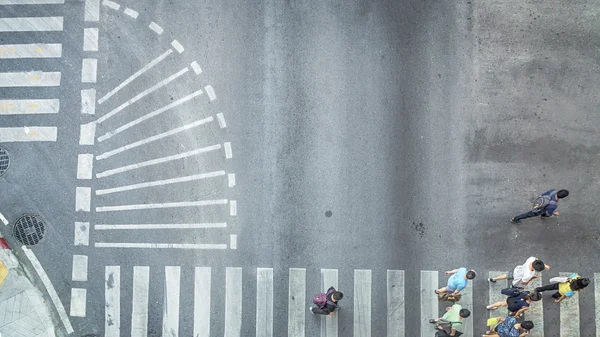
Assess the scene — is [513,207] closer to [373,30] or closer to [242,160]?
[373,30]

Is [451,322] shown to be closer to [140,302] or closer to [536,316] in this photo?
[536,316]

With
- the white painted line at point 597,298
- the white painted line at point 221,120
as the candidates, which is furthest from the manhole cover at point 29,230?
the white painted line at point 597,298

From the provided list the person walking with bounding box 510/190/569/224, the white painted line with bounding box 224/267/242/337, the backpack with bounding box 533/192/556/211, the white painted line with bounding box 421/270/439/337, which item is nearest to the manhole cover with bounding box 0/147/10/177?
the white painted line with bounding box 224/267/242/337

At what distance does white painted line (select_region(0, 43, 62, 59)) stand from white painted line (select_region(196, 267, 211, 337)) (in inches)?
271

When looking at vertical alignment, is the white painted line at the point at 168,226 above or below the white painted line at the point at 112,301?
above

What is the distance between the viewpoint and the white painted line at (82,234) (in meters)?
13.3

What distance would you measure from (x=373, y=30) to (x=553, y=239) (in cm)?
697

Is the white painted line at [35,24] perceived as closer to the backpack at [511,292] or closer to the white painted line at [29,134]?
the white painted line at [29,134]

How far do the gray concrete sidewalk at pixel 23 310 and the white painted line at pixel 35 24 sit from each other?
631cm

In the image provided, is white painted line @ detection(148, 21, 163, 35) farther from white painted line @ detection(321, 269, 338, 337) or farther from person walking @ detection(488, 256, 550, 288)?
person walking @ detection(488, 256, 550, 288)

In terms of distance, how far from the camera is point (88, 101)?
1363 centimetres

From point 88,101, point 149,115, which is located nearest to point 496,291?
point 149,115

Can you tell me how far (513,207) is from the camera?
13.1 m

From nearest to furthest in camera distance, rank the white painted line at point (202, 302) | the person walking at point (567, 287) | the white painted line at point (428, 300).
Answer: the person walking at point (567, 287)
the white painted line at point (428, 300)
the white painted line at point (202, 302)
